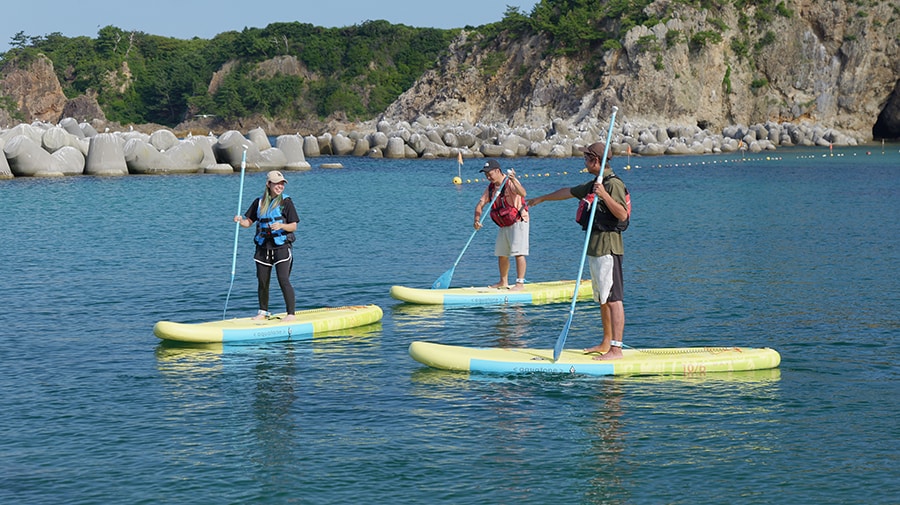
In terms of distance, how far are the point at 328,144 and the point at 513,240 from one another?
6160cm

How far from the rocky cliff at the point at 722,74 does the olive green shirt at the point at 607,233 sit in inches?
3300

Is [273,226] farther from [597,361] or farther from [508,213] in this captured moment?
[597,361]

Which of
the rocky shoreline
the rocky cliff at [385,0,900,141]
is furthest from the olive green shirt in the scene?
the rocky cliff at [385,0,900,141]

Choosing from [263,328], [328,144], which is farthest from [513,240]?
[328,144]

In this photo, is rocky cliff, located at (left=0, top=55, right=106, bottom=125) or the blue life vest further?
rocky cliff, located at (left=0, top=55, right=106, bottom=125)

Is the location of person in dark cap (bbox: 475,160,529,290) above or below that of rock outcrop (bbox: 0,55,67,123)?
below

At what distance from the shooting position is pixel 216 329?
15055 millimetres

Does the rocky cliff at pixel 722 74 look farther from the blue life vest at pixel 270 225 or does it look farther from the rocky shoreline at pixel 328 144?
the blue life vest at pixel 270 225

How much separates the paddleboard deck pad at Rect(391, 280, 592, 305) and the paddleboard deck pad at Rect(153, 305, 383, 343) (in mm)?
2051

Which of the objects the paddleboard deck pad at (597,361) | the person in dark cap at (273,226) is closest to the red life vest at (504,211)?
the person in dark cap at (273,226)

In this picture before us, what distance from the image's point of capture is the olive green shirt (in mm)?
12469

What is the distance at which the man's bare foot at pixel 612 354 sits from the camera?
13.1 m

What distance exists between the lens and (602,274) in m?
12.6

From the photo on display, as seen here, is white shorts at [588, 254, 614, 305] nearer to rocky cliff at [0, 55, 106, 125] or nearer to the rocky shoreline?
the rocky shoreline
